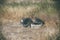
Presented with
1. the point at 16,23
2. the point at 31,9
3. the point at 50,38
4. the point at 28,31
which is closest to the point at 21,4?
the point at 31,9

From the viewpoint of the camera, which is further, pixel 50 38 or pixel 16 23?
pixel 16 23

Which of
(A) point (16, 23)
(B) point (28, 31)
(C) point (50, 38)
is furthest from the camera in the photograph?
(A) point (16, 23)

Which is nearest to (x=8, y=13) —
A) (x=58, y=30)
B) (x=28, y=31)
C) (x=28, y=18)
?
(x=28, y=18)

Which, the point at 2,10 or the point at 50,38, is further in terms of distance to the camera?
the point at 2,10

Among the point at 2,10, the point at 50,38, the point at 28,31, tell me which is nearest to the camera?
the point at 50,38

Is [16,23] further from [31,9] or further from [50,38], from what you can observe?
[50,38]

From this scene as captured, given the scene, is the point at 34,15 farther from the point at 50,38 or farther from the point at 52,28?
the point at 50,38

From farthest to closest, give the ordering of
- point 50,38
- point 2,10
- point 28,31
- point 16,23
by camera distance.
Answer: point 2,10 < point 16,23 < point 28,31 < point 50,38
